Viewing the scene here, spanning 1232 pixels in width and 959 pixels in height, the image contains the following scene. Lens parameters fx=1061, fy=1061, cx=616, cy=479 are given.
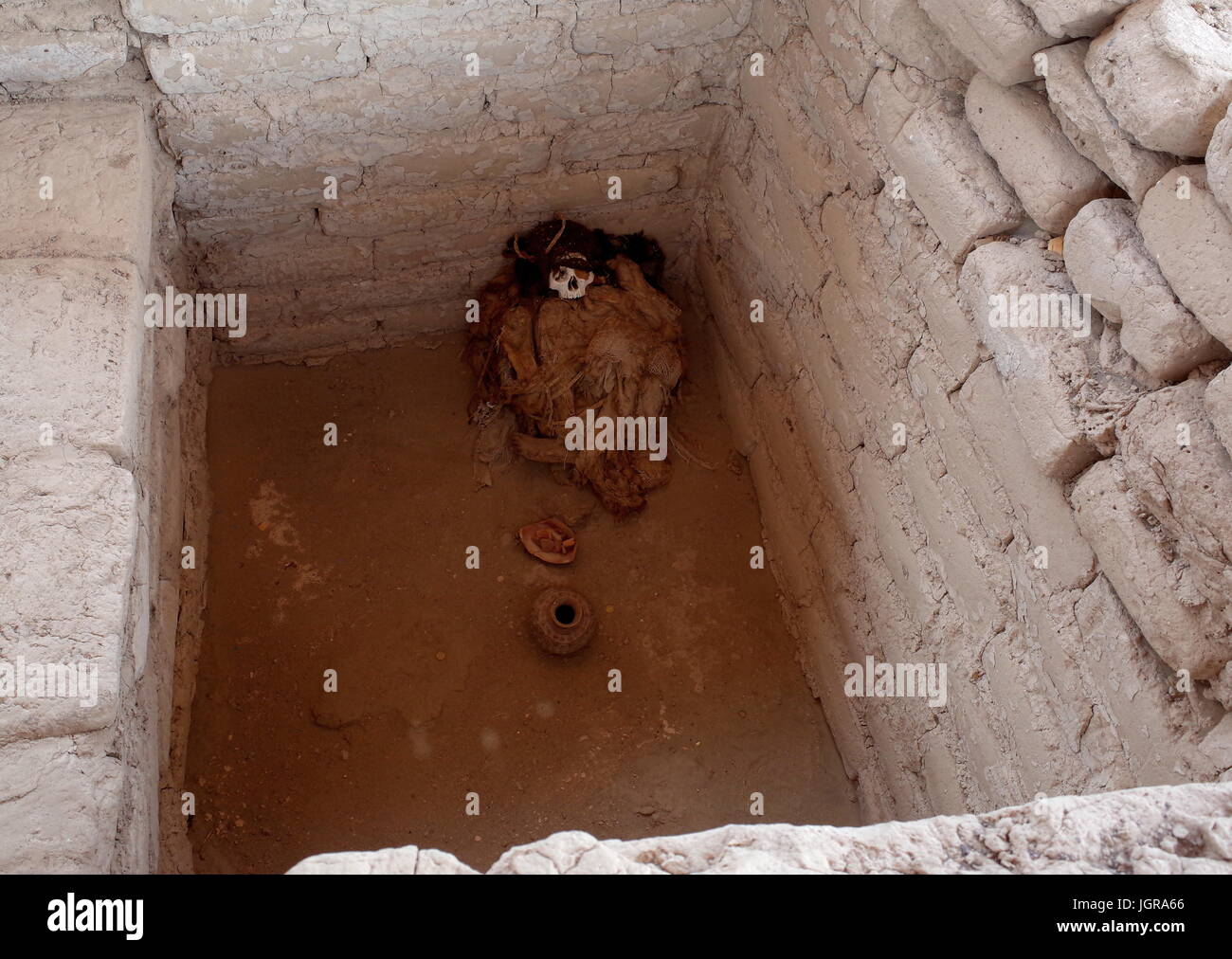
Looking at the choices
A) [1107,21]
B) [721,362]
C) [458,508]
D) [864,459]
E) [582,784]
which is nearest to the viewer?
[1107,21]

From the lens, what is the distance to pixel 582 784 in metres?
4.27

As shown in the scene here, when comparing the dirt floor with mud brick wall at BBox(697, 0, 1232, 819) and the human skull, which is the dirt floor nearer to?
mud brick wall at BBox(697, 0, 1232, 819)

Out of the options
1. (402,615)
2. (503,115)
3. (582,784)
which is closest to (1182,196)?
→ (503,115)

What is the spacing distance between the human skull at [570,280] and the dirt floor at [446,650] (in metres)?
0.69

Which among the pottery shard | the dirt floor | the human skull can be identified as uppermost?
the human skull

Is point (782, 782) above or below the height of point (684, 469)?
below

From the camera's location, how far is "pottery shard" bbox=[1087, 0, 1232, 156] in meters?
2.54

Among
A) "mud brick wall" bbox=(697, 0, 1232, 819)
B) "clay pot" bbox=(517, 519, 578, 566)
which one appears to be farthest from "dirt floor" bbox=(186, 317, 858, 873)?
"mud brick wall" bbox=(697, 0, 1232, 819)

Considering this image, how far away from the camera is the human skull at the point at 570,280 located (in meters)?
4.87

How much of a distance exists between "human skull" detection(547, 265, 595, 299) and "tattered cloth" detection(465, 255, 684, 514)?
0.03 m

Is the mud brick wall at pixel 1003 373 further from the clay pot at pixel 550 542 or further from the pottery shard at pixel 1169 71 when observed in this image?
the clay pot at pixel 550 542

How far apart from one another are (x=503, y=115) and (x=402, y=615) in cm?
214

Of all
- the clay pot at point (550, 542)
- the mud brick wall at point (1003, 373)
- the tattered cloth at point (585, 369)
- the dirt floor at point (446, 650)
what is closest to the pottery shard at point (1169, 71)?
the mud brick wall at point (1003, 373)
